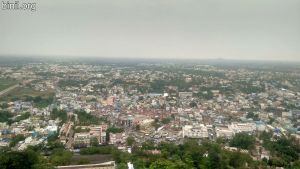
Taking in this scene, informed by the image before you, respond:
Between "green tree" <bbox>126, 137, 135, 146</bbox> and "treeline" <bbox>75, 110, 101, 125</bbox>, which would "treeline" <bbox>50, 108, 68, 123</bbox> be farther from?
"green tree" <bbox>126, 137, 135, 146</bbox>

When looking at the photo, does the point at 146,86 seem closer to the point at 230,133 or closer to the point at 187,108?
the point at 187,108

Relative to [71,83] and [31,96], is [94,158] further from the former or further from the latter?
[71,83]

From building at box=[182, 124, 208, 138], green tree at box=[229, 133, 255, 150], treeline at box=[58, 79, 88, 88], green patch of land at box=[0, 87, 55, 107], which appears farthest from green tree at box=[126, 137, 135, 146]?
treeline at box=[58, 79, 88, 88]

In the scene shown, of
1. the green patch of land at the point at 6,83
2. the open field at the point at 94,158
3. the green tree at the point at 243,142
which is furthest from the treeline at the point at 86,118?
the green patch of land at the point at 6,83

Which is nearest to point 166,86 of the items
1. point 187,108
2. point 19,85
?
point 187,108

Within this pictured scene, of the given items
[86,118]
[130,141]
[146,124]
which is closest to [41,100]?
[86,118]

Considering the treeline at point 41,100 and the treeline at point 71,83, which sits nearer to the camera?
the treeline at point 41,100

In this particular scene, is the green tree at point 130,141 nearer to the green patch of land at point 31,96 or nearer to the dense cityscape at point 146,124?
the dense cityscape at point 146,124

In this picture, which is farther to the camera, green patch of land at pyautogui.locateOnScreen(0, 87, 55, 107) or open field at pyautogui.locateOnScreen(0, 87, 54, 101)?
open field at pyautogui.locateOnScreen(0, 87, 54, 101)
